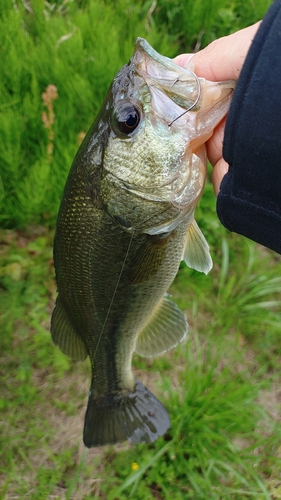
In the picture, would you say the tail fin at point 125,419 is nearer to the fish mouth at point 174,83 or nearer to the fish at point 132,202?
the fish at point 132,202

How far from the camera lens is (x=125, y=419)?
203cm

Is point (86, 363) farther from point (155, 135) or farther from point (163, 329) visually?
point (155, 135)

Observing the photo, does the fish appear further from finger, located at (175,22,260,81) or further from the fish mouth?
finger, located at (175,22,260,81)

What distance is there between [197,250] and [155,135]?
1.72ft

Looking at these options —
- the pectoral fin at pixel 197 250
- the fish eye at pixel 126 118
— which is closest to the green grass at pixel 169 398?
the pectoral fin at pixel 197 250

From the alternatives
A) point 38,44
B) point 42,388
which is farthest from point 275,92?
point 42,388

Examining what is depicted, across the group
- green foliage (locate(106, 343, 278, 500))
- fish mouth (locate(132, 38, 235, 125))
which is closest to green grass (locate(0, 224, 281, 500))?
green foliage (locate(106, 343, 278, 500))

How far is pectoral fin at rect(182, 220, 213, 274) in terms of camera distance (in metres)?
1.61

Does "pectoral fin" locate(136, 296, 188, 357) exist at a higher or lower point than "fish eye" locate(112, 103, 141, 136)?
lower

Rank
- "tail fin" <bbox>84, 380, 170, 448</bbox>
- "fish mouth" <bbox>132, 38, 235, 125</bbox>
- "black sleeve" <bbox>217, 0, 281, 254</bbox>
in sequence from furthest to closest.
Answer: "tail fin" <bbox>84, 380, 170, 448</bbox> → "fish mouth" <bbox>132, 38, 235, 125</bbox> → "black sleeve" <bbox>217, 0, 281, 254</bbox>

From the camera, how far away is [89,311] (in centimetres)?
171

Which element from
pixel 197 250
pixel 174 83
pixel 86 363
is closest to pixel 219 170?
pixel 197 250

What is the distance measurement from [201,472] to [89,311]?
1418 mm

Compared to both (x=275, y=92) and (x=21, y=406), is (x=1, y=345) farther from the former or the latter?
(x=275, y=92)
